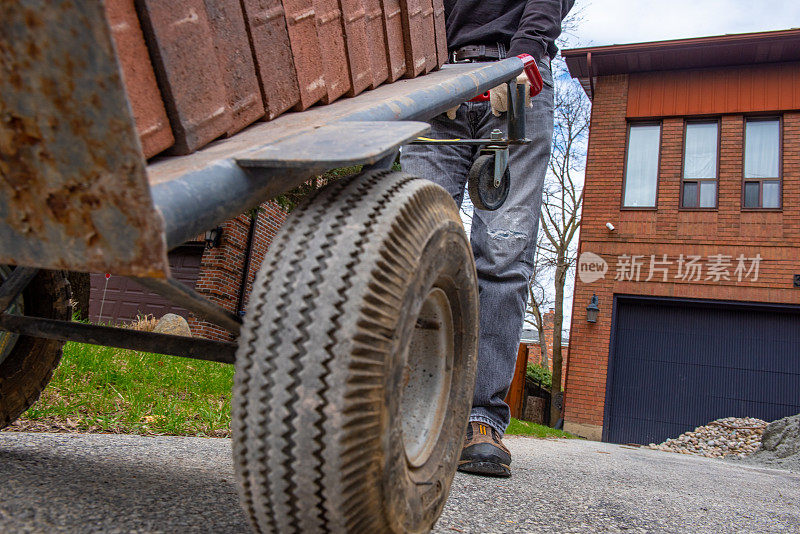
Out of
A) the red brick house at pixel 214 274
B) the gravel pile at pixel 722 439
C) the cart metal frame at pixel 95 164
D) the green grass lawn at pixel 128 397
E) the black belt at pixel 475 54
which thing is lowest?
the gravel pile at pixel 722 439

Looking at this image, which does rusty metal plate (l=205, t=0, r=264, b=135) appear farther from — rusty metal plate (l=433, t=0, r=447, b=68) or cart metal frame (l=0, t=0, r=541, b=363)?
rusty metal plate (l=433, t=0, r=447, b=68)

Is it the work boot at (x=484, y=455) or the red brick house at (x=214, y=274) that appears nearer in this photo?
the work boot at (x=484, y=455)

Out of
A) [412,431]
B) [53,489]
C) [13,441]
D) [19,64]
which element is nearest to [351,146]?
[19,64]

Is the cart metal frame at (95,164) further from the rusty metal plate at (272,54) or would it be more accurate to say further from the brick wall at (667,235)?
the brick wall at (667,235)

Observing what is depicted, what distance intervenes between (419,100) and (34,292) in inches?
53.0

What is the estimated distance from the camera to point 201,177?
898 mm

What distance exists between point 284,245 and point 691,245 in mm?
13200

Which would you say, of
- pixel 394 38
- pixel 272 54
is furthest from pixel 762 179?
pixel 272 54

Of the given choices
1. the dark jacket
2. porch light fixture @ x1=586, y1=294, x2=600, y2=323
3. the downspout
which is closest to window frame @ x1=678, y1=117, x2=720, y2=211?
porch light fixture @ x1=586, y1=294, x2=600, y2=323

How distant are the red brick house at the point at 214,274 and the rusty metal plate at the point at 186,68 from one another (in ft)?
29.2

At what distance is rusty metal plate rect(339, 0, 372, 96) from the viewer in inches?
59.1

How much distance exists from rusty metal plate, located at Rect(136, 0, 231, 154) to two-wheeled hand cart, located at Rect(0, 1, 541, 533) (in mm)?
52

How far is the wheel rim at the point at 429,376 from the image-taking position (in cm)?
135

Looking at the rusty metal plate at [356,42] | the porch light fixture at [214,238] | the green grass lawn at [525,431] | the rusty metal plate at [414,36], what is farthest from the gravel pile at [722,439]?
the rusty metal plate at [356,42]
